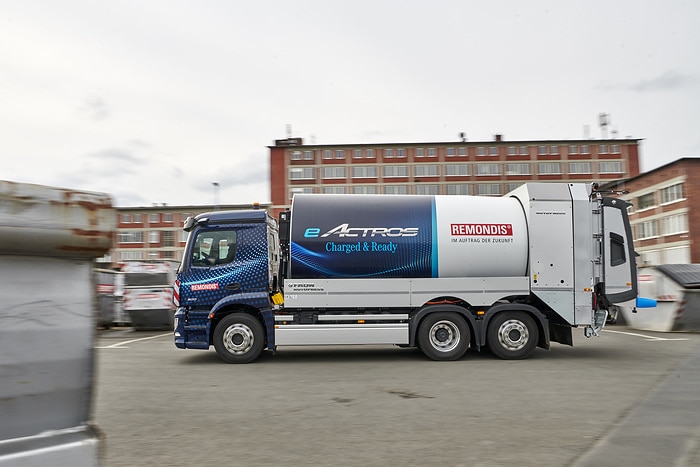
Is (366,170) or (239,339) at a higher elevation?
(366,170)

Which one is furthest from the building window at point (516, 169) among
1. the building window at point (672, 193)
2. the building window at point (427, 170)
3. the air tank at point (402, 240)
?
the air tank at point (402, 240)

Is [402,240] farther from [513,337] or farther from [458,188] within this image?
[458,188]

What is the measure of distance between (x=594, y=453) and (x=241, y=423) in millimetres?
3524

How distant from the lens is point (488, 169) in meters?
92.9

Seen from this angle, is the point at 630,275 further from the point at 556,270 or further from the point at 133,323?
the point at 133,323

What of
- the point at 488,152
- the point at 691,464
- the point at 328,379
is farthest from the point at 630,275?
the point at 488,152

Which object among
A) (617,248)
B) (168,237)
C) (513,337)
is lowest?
(513,337)

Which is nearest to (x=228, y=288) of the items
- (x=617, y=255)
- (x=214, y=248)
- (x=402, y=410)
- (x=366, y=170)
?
(x=214, y=248)

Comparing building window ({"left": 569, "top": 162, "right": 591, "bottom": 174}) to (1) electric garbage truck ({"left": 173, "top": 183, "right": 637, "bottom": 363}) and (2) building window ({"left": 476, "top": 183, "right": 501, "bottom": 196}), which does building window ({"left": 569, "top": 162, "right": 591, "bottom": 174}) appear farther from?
(1) electric garbage truck ({"left": 173, "top": 183, "right": 637, "bottom": 363})

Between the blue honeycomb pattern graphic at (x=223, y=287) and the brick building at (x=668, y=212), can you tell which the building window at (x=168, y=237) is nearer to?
the brick building at (x=668, y=212)

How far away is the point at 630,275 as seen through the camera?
11031mm

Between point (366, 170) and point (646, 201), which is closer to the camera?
point (646, 201)

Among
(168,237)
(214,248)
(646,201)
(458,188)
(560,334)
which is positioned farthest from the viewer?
(168,237)

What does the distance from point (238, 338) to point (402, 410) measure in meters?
4.83
